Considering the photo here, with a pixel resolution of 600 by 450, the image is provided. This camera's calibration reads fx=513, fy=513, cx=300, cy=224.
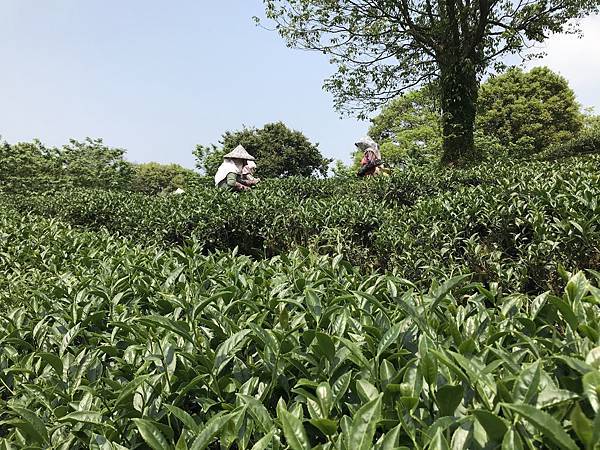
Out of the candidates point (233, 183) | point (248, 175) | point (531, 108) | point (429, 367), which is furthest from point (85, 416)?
point (531, 108)

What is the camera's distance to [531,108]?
27.5m

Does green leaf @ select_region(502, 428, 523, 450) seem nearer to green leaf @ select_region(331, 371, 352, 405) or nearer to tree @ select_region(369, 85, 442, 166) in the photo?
green leaf @ select_region(331, 371, 352, 405)

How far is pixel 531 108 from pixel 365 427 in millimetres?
30132

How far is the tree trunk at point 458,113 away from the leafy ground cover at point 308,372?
9337 millimetres

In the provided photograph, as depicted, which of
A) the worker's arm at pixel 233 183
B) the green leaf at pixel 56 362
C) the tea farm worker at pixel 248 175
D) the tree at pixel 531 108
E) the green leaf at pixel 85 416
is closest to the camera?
the green leaf at pixel 85 416

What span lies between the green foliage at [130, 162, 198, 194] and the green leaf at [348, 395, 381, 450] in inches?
1212

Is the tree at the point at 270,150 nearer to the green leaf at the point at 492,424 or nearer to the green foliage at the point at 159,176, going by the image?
the green foliage at the point at 159,176

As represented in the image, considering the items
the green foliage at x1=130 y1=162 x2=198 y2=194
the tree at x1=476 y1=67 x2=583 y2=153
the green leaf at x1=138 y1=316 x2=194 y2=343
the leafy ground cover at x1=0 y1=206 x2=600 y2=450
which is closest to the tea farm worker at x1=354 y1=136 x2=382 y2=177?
the leafy ground cover at x1=0 y1=206 x2=600 y2=450

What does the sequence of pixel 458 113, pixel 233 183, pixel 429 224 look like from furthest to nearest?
pixel 458 113 → pixel 233 183 → pixel 429 224

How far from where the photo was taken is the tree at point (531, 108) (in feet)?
88.7

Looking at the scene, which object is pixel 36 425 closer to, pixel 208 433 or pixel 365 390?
pixel 208 433

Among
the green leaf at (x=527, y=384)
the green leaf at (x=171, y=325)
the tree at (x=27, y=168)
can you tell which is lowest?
the green leaf at (x=527, y=384)

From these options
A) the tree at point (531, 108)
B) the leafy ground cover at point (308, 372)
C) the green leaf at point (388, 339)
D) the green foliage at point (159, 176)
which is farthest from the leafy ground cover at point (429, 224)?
the green foliage at point (159, 176)

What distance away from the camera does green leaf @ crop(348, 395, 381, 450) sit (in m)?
0.80
